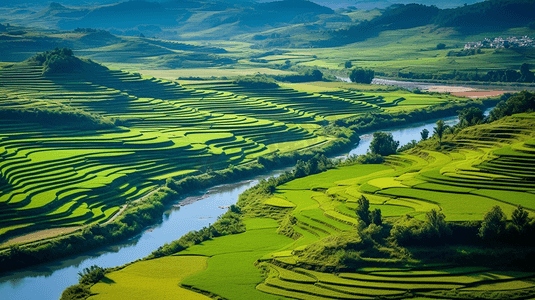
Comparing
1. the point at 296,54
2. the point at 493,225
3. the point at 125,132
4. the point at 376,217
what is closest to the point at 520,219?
the point at 493,225

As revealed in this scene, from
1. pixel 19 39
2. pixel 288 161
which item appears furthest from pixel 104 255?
pixel 19 39

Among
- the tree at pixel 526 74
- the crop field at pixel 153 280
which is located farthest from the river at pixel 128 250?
the tree at pixel 526 74

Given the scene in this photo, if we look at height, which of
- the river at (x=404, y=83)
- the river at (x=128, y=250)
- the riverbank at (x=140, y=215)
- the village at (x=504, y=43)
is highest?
the village at (x=504, y=43)

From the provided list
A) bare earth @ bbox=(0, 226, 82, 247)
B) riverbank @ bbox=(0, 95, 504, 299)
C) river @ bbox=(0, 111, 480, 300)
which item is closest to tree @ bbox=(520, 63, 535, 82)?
river @ bbox=(0, 111, 480, 300)

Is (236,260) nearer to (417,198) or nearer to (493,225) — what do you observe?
(417,198)

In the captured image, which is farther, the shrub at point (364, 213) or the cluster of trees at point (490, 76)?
the cluster of trees at point (490, 76)

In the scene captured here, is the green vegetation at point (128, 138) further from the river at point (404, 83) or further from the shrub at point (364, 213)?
the shrub at point (364, 213)
